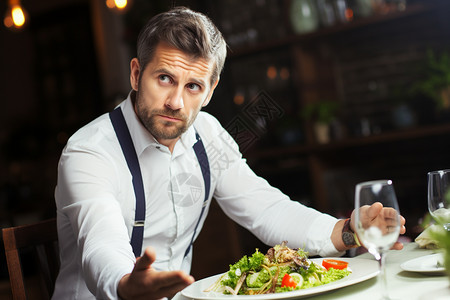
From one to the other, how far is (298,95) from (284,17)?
0.51 m

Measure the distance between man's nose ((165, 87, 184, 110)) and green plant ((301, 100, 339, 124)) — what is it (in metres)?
1.90

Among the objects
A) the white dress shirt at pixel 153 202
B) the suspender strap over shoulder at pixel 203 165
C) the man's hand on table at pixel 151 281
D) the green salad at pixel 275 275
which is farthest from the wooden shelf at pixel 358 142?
the man's hand on table at pixel 151 281

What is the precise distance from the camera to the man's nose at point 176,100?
1558mm

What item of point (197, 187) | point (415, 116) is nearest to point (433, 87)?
point (415, 116)

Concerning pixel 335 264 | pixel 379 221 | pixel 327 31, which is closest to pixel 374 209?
pixel 379 221

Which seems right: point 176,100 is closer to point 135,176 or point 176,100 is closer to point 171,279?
point 135,176

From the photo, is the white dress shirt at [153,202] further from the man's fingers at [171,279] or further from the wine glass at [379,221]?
the wine glass at [379,221]

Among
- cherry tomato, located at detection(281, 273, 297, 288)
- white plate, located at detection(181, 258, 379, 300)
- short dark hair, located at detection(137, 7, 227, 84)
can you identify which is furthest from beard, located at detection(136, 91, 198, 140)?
cherry tomato, located at detection(281, 273, 297, 288)

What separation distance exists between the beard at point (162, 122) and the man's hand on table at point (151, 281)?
691 mm

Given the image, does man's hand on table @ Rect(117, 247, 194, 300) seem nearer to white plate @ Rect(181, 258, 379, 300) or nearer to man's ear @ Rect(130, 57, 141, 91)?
white plate @ Rect(181, 258, 379, 300)

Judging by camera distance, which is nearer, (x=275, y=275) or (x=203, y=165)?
(x=275, y=275)

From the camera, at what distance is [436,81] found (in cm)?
307

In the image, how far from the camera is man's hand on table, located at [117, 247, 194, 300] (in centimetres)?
89

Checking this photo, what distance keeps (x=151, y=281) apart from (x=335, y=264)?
50 cm
